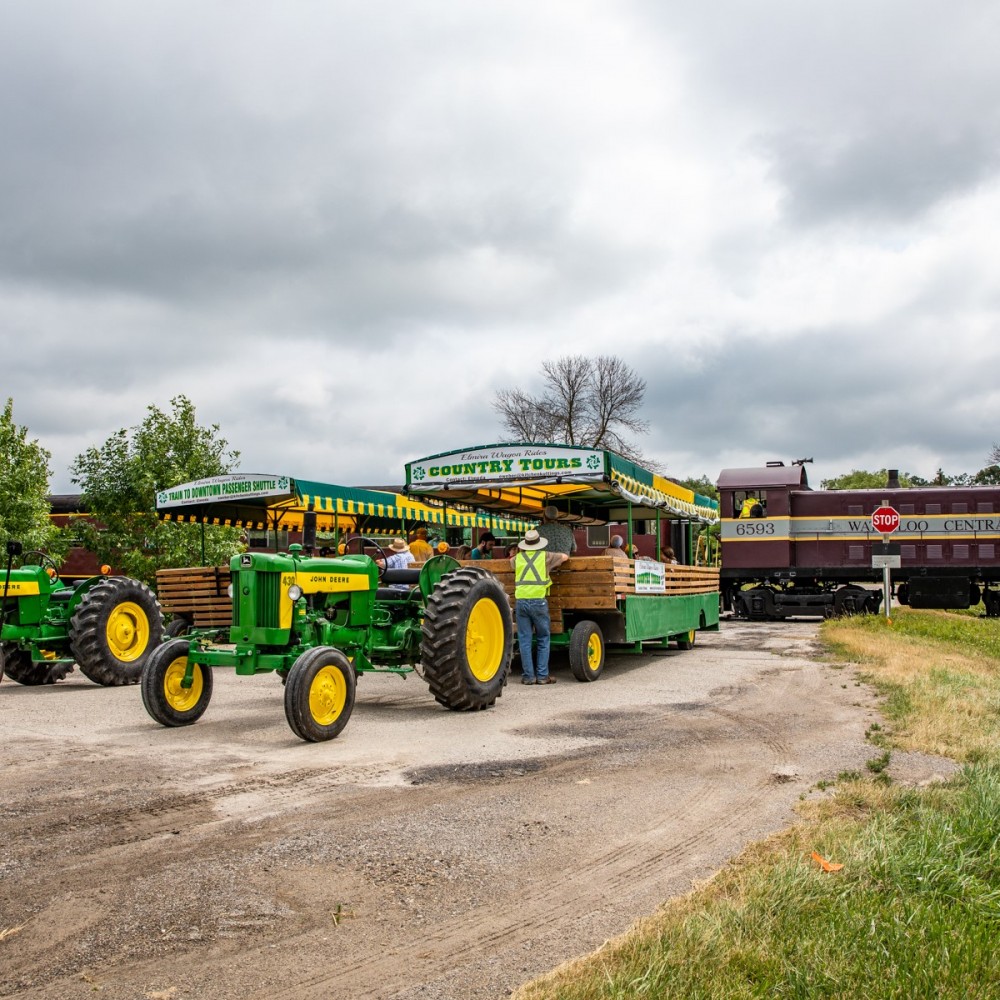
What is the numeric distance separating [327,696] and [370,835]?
274 cm

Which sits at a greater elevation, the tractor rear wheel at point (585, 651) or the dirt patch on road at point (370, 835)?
the tractor rear wheel at point (585, 651)

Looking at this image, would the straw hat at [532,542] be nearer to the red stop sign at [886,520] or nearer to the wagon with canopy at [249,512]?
the wagon with canopy at [249,512]

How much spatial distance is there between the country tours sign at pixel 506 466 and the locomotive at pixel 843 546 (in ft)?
43.3

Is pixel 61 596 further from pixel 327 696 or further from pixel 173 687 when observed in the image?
pixel 327 696

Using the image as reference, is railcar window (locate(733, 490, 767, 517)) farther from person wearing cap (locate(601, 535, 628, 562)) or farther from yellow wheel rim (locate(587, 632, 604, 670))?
yellow wheel rim (locate(587, 632, 604, 670))

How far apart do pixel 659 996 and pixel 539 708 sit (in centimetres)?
620

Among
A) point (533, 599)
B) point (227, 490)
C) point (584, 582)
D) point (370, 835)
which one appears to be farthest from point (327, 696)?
point (227, 490)

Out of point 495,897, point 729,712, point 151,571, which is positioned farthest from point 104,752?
point 151,571

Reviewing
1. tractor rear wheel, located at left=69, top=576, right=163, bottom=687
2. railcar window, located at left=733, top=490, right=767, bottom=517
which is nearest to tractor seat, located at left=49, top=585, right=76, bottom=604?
tractor rear wheel, located at left=69, top=576, right=163, bottom=687

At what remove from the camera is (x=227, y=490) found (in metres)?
12.5

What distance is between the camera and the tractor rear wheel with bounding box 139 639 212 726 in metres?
7.86

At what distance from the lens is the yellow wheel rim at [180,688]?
26.3ft

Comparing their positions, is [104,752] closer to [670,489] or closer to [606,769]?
[606,769]

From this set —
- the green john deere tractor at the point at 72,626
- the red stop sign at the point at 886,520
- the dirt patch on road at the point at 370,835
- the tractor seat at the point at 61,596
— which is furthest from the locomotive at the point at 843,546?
the tractor seat at the point at 61,596
